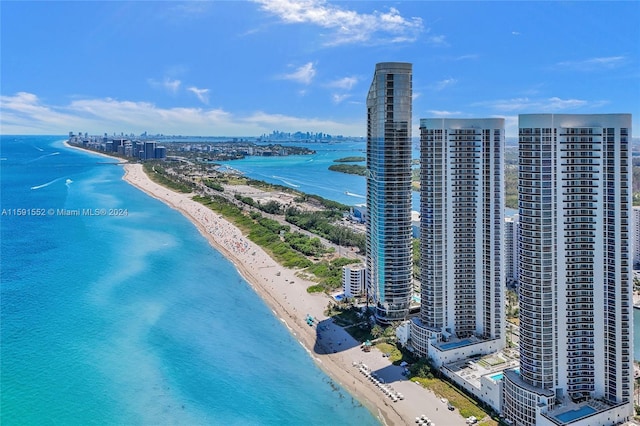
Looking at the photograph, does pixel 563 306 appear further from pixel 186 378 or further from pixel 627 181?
pixel 186 378

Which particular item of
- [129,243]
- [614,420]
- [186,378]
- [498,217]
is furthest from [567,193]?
[129,243]

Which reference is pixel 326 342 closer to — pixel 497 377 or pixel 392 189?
pixel 392 189

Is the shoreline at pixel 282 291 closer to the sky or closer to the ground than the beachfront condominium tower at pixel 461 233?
closer to the ground

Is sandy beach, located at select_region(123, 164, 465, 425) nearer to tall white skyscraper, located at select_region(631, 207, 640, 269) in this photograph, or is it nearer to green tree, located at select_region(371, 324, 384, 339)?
green tree, located at select_region(371, 324, 384, 339)

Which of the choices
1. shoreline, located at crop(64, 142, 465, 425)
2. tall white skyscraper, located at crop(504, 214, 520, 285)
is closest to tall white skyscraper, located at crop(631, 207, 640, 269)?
tall white skyscraper, located at crop(504, 214, 520, 285)

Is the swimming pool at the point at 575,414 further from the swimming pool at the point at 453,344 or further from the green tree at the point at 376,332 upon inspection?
the green tree at the point at 376,332

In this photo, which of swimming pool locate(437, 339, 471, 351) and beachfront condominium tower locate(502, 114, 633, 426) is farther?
swimming pool locate(437, 339, 471, 351)

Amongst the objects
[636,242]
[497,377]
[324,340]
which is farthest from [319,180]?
[497,377]

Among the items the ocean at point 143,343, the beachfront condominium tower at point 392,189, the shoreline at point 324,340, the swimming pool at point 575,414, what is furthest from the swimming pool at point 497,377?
the beachfront condominium tower at point 392,189
